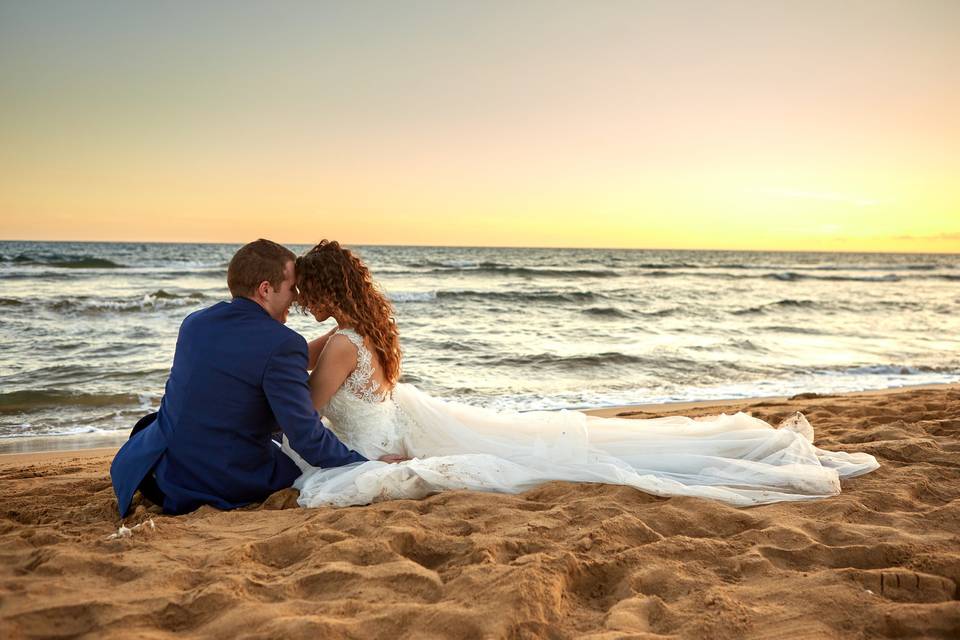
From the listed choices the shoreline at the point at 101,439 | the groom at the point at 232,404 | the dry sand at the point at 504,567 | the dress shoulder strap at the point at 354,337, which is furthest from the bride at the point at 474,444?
the shoreline at the point at 101,439

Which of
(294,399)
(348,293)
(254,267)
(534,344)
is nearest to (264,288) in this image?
(254,267)

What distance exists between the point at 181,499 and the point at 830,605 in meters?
3.09

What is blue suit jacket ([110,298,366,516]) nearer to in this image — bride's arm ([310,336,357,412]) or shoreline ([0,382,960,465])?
bride's arm ([310,336,357,412])

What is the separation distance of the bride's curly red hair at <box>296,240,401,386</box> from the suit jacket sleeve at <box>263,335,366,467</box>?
0.40 meters

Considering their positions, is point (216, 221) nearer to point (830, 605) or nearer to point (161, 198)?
point (161, 198)

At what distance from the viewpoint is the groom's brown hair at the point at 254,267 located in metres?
3.20

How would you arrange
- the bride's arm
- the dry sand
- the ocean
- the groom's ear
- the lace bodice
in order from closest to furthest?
the dry sand → the groom's ear → the bride's arm → the lace bodice → the ocean

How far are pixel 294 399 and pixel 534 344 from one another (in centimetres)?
965

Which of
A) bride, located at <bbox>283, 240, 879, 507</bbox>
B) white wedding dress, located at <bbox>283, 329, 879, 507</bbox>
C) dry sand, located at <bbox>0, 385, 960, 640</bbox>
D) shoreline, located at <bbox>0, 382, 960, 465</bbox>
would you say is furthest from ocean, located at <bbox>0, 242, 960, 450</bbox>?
dry sand, located at <bbox>0, 385, 960, 640</bbox>

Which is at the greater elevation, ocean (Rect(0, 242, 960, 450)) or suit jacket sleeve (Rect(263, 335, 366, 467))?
suit jacket sleeve (Rect(263, 335, 366, 467))

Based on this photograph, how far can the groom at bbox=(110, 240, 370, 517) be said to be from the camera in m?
3.16

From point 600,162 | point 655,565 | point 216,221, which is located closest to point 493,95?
point 600,162

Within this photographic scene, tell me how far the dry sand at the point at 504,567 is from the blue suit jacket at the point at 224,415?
22 cm

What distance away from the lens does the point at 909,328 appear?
51.8ft
